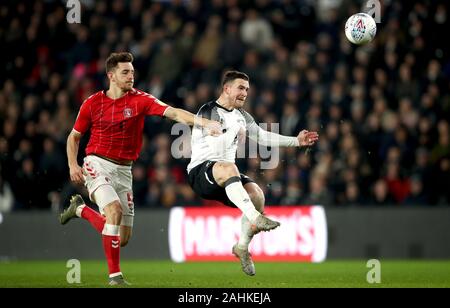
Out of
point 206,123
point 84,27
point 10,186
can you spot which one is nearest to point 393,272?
point 206,123

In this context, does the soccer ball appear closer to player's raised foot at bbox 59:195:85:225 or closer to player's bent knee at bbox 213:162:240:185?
player's bent knee at bbox 213:162:240:185

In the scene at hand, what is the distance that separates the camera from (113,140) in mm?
10984

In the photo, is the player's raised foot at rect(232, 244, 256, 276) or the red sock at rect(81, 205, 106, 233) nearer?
the player's raised foot at rect(232, 244, 256, 276)

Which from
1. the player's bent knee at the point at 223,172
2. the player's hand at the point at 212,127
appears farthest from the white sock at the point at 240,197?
the player's hand at the point at 212,127

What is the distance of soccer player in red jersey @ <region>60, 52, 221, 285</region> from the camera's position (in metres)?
10.6

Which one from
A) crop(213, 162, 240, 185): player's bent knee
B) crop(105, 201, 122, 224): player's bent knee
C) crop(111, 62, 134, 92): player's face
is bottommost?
crop(105, 201, 122, 224): player's bent knee

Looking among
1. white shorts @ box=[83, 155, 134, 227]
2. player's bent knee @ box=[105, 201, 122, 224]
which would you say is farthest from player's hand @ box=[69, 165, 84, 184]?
player's bent knee @ box=[105, 201, 122, 224]

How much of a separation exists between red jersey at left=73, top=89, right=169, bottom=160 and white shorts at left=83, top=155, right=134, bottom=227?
0.12m

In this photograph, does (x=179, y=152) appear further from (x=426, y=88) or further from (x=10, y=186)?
(x=426, y=88)

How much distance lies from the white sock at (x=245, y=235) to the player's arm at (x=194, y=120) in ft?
4.52

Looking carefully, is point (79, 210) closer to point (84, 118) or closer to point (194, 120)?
point (84, 118)

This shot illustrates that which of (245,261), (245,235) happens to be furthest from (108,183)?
(245,261)

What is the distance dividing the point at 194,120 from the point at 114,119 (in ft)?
3.48

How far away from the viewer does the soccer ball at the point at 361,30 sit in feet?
39.0
